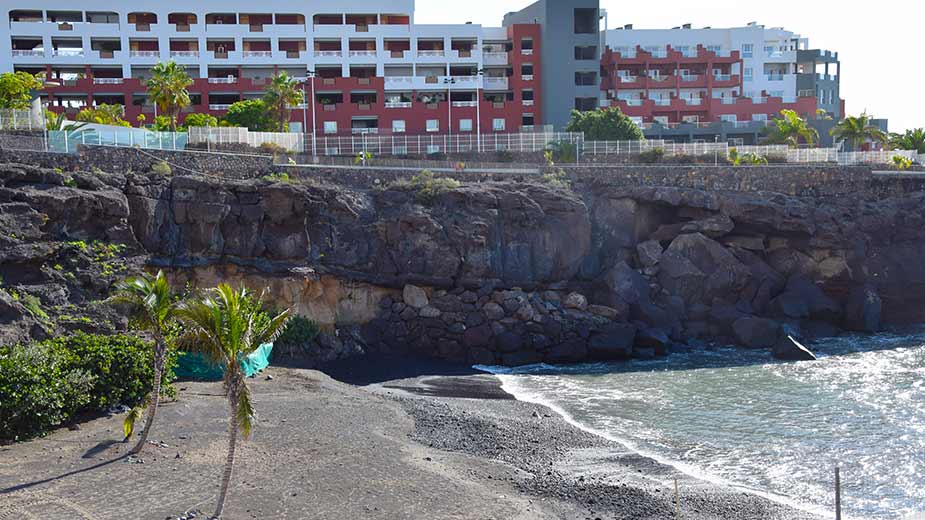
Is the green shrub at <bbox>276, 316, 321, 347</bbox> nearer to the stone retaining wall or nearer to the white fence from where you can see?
the stone retaining wall

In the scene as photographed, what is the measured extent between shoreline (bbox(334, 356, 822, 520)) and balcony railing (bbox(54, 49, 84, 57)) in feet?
169

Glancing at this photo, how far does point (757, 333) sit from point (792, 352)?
11.8 feet

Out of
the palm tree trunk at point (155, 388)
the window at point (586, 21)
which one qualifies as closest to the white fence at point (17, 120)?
the palm tree trunk at point (155, 388)

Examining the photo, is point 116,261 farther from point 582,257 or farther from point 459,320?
point 582,257

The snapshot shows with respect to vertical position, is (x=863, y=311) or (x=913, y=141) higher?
(x=913, y=141)

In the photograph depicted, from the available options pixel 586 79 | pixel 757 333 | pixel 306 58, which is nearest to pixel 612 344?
pixel 757 333

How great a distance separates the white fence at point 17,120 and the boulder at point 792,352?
41.7 m

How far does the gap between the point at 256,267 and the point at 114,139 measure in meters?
10.5

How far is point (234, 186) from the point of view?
4650cm

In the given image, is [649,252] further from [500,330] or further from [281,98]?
[281,98]

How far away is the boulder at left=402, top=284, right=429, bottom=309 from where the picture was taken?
48062mm

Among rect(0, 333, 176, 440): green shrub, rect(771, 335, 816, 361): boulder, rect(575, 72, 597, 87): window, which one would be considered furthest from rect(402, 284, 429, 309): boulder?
rect(575, 72, 597, 87): window

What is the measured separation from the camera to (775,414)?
34.9 m

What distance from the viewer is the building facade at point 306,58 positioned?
248ft
